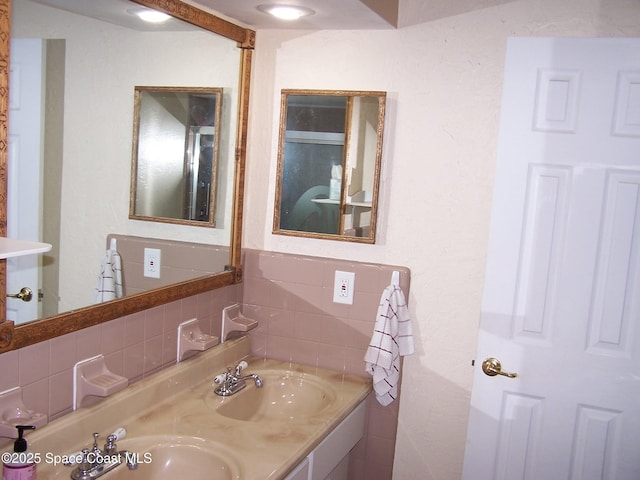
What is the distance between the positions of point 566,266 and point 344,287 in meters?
0.79

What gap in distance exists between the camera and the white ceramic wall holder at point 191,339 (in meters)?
2.17

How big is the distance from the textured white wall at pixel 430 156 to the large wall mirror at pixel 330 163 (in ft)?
0.15

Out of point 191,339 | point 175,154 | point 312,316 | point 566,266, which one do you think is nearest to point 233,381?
point 191,339

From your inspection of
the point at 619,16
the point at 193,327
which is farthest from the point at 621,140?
the point at 193,327

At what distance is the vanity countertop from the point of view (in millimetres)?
1642

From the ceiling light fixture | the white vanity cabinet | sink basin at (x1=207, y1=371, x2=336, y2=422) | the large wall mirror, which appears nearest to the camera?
the white vanity cabinet

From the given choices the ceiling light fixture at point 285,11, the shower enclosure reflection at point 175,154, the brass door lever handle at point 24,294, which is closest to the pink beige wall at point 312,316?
the shower enclosure reflection at point 175,154

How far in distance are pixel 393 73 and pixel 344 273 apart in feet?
2.48

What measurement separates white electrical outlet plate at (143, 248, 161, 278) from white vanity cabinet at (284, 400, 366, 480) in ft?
2.41

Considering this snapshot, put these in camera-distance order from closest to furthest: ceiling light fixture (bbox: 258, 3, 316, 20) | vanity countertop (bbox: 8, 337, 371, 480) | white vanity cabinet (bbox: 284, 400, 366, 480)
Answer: vanity countertop (bbox: 8, 337, 371, 480) → white vanity cabinet (bbox: 284, 400, 366, 480) → ceiling light fixture (bbox: 258, 3, 316, 20)

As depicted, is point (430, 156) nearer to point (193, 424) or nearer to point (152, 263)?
point (152, 263)

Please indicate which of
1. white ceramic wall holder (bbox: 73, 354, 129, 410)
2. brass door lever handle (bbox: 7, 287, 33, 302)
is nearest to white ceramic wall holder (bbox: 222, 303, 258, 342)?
white ceramic wall holder (bbox: 73, 354, 129, 410)

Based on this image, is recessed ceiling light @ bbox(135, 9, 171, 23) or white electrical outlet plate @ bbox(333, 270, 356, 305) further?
white electrical outlet plate @ bbox(333, 270, 356, 305)

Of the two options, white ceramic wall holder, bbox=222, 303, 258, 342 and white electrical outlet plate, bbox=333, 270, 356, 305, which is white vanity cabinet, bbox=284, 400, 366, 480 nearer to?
white electrical outlet plate, bbox=333, 270, 356, 305
